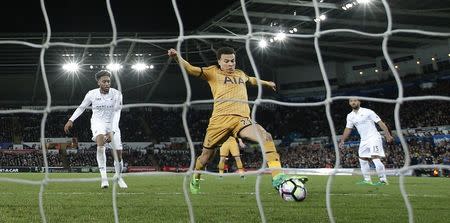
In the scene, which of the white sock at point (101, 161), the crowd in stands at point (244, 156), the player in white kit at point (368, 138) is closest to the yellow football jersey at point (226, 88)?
the white sock at point (101, 161)

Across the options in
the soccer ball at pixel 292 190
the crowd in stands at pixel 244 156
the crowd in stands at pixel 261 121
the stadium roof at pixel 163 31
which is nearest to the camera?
the soccer ball at pixel 292 190

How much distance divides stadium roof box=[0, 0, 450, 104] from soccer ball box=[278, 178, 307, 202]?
1671 cm

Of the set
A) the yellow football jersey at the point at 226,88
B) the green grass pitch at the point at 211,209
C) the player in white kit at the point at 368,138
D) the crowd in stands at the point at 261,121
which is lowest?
the green grass pitch at the point at 211,209

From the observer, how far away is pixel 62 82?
35.2 m

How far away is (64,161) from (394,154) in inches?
771

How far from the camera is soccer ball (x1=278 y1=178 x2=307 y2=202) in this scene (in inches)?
205

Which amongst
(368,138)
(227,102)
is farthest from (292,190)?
(368,138)

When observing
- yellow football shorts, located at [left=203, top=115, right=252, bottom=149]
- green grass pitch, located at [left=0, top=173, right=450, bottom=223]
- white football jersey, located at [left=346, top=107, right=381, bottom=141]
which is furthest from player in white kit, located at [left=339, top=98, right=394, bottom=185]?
yellow football shorts, located at [left=203, top=115, right=252, bottom=149]

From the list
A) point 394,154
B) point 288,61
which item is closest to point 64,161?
point 288,61

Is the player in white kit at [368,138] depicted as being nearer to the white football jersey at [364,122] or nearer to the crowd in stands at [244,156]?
the white football jersey at [364,122]

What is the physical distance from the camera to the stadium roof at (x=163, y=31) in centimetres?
2461

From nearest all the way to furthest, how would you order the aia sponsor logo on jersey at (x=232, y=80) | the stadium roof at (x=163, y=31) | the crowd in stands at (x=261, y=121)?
the aia sponsor logo on jersey at (x=232, y=80) < the stadium roof at (x=163, y=31) < the crowd in stands at (x=261, y=121)

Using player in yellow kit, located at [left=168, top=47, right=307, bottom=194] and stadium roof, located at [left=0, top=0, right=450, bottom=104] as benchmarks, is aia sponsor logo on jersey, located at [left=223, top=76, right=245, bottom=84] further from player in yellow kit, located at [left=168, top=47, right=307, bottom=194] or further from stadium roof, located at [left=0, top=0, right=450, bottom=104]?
stadium roof, located at [left=0, top=0, right=450, bottom=104]

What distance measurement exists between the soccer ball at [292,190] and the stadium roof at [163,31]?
16.7 meters
